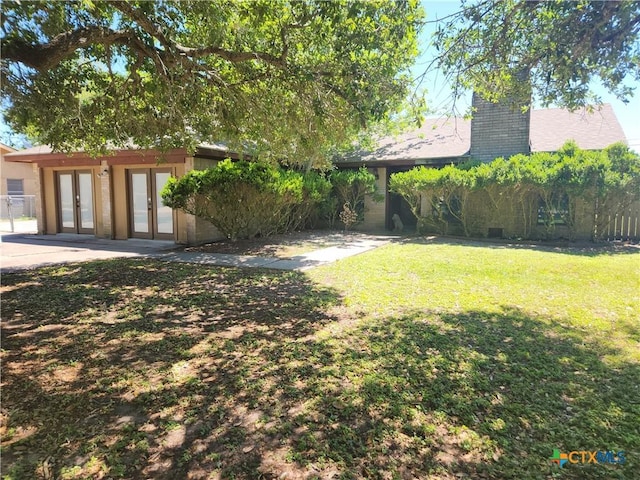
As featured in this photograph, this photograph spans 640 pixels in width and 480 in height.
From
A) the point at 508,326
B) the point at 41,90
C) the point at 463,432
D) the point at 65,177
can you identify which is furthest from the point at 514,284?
the point at 65,177

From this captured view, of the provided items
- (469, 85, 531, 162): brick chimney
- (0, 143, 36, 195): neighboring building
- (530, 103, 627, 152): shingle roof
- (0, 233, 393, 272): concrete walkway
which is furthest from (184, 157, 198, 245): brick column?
(0, 143, 36, 195): neighboring building

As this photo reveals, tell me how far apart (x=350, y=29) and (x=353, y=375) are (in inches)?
197

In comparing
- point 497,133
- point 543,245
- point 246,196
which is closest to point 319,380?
point 246,196

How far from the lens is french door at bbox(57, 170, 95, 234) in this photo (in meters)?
14.9

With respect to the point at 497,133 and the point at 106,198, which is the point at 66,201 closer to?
the point at 106,198

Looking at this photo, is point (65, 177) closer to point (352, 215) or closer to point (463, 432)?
point (352, 215)

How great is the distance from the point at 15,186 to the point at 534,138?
3421cm

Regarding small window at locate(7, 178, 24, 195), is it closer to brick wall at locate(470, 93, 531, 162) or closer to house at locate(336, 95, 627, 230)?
house at locate(336, 95, 627, 230)

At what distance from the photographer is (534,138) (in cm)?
1597

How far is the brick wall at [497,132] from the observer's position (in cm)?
1482

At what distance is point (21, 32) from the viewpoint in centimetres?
538

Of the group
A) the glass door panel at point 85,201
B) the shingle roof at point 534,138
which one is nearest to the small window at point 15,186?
the glass door panel at point 85,201

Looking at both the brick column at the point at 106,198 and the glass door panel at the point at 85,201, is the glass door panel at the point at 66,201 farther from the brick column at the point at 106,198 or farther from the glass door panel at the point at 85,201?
the brick column at the point at 106,198

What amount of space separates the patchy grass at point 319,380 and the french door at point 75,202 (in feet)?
28.6
